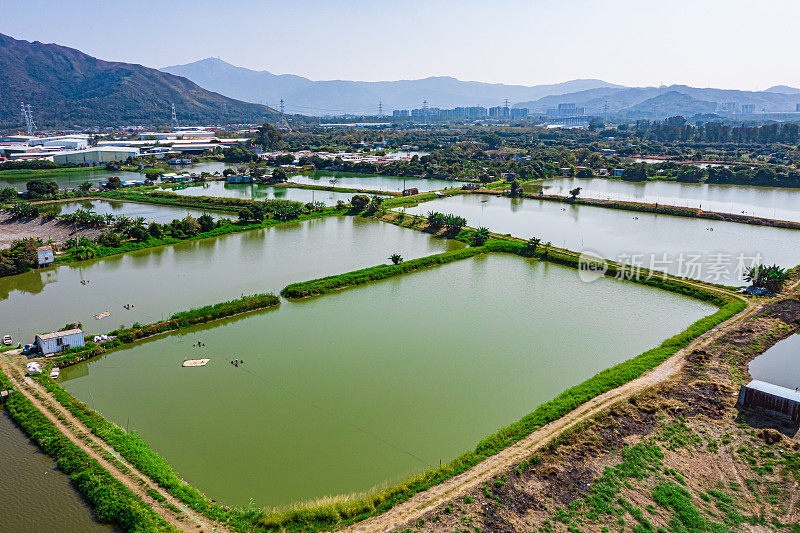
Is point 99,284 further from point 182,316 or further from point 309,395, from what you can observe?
point 309,395

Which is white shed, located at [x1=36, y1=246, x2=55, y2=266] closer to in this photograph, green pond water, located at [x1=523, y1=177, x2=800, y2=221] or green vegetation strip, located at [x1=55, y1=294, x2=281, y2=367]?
green vegetation strip, located at [x1=55, y1=294, x2=281, y2=367]

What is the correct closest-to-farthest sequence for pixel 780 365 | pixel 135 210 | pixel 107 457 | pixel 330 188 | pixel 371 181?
1. pixel 107 457
2. pixel 780 365
3. pixel 135 210
4. pixel 330 188
5. pixel 371 181

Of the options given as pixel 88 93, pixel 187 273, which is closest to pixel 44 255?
pixel 187 273

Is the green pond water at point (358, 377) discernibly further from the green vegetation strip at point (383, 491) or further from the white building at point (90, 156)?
the white building at point (90, 156)

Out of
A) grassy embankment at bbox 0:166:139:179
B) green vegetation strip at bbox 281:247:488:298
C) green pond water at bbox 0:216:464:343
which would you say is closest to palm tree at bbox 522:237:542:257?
green vegetation strip at bbox 281:247:488:298

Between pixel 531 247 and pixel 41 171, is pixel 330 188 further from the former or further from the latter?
pixel 41 171

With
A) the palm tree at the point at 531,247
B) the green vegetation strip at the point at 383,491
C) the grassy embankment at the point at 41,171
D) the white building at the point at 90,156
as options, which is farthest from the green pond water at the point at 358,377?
the white building at the point at 90,156

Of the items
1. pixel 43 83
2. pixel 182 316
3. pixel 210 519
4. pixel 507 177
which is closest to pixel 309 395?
pixel 210 519
